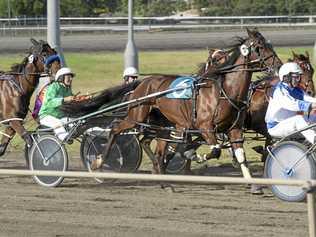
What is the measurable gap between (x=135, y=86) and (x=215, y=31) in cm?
3445

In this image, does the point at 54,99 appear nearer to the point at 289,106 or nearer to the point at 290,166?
the point at 289,106

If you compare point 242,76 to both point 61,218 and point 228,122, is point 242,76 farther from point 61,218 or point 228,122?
point 61,218

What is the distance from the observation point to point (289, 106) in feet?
31.4

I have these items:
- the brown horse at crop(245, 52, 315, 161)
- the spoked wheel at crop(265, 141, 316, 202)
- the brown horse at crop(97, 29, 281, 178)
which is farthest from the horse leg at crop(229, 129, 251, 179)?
the brown horse at crop(245, 52, 315, 161)

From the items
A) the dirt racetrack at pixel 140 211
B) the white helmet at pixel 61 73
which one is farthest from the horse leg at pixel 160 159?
the white helmet at pixel 61 73

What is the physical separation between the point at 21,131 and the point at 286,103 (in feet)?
12.5

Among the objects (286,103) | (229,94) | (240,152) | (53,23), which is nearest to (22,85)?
(229,94)

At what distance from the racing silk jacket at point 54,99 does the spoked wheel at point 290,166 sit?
119 inches

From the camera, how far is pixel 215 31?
45500 millimetres

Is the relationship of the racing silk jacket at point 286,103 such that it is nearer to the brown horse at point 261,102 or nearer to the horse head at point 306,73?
the horse head at point 306,73

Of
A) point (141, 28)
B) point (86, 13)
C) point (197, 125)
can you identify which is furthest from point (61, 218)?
point (86, 13)

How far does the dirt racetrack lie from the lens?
6.95 meters

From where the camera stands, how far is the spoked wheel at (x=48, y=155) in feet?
36.1

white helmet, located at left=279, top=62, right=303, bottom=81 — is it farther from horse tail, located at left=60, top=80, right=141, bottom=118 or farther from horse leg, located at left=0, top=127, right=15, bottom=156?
horse leg, located at left=0, top=127, right=15, bottom=156
